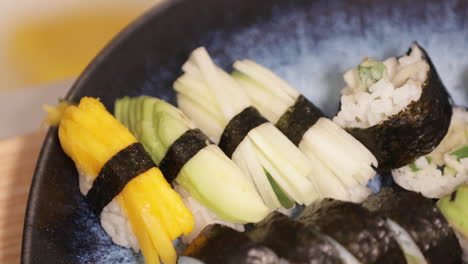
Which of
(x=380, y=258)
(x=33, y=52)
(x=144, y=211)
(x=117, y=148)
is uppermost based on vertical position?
(x=33, y=52)

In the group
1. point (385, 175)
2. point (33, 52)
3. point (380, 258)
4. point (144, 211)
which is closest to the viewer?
point (380, 258)

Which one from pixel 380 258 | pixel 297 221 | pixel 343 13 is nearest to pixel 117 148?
pixel 297 221

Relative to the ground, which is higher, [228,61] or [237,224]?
[228,61]

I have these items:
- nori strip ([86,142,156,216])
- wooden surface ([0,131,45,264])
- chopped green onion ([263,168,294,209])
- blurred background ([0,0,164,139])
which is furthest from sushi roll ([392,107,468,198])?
blurred background ([0,0,164,139])

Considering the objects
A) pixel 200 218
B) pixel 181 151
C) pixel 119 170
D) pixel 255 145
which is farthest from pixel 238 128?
pixel 119 170

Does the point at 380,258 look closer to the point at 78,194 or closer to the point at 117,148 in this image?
the point at 117,148

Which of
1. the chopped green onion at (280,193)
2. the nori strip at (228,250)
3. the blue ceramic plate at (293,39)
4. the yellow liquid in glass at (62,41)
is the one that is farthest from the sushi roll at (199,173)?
the yellow liquid in glass at (62,41)
